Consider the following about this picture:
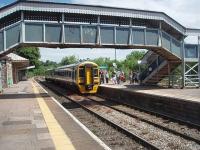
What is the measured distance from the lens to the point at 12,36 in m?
24.7

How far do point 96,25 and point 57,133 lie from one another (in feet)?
52.6

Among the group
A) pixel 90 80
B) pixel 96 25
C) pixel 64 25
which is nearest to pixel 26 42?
pixel 64 25

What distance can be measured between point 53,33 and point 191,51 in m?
11.2

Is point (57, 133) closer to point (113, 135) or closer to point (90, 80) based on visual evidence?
point (113, 135)

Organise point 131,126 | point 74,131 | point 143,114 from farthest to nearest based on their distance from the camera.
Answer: point 143,114 < point 131,126 < point 74,131

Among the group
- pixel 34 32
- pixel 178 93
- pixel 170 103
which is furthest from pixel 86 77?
pixel 170 103

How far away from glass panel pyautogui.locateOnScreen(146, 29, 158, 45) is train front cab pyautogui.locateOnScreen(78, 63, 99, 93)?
5828mm

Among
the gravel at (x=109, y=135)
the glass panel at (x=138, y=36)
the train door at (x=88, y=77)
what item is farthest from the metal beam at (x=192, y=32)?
the gravel at (x=109, y=135)

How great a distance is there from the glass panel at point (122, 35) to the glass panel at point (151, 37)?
5.50 feet

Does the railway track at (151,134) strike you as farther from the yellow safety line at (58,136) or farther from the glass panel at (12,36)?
the glass panel at (12,36)

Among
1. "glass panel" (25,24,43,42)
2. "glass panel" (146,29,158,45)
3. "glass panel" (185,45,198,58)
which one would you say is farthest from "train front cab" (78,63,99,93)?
"glass panel" (185,45,198,58)

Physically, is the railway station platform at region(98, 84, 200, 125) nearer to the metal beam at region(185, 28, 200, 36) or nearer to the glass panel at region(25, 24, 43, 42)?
the glass panel at region(25, 24, 43, 42)

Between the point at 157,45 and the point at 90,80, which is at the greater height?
the point at 157,45

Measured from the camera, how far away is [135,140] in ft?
36.9
